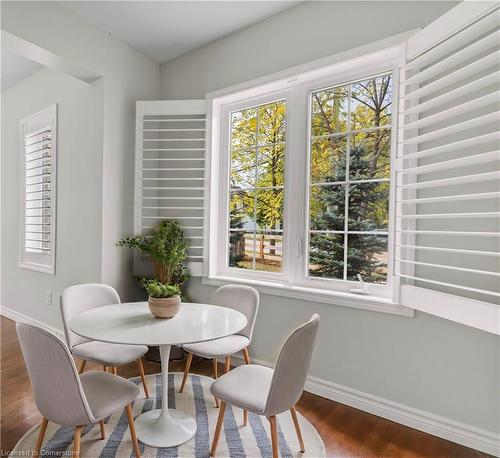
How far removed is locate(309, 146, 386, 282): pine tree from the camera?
223 cm

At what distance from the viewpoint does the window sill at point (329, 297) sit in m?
2.01

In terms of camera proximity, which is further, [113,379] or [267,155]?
[267,155]

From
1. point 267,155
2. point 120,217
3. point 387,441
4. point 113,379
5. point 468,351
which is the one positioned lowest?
point 387,441

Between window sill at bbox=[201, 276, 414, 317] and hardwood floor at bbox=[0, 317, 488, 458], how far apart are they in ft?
2.25

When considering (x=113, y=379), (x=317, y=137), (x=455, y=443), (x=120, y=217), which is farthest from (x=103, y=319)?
(x=455, y=443)

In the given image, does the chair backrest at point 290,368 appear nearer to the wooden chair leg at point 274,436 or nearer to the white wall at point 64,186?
the wooden chair leg at point 274,436

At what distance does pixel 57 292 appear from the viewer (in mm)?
3314

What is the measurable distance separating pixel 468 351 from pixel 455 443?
0.53 metres

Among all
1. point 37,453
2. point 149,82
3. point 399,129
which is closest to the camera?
point 37,453

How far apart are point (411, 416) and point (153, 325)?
1641 mm

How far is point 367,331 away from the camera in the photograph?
2.12 meters

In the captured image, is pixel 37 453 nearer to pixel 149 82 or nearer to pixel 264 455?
pixel 264 455

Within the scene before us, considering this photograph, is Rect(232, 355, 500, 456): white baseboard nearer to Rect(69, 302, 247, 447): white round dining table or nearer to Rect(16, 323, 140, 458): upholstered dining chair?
Rect(69, 302, 247, 447): white round dining table

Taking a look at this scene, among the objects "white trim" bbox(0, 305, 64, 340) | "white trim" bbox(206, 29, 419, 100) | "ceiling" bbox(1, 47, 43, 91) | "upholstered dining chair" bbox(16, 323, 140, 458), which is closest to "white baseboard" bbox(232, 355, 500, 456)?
"upholstered dining chair" bbox(16, 323, 140, 458)
